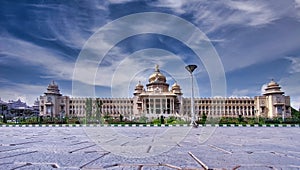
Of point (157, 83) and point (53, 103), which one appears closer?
point (157, 83)

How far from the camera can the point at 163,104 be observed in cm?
5594

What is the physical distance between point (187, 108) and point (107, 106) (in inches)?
Result: 777

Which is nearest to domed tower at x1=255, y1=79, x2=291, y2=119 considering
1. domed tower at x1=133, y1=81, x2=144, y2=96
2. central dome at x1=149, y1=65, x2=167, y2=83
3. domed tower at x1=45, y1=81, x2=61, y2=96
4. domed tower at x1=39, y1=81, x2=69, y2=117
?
central dome at x1=149, y1=65, x2=167, y2=83

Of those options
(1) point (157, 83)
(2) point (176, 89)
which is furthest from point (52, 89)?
(2) point (176, 89)

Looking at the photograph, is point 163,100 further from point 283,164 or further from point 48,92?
point 283,164

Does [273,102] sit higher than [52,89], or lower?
lower

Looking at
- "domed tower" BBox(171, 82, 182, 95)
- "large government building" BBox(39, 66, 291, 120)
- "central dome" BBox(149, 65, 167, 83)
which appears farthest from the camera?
"domed tower" BBox(171, 82, 182, 95)

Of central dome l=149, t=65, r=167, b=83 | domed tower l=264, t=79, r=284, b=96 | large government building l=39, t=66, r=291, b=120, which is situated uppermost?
central dome l=149, t=65, r=167, b=83

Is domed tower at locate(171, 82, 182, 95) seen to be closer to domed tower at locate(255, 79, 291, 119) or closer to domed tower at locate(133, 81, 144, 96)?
domed tower at locate(133, 81, 144, 96)

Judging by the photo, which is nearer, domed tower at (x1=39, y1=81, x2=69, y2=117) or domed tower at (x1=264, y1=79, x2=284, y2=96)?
domed tower at (x1=264, y1=79, x2=284, y2=96)

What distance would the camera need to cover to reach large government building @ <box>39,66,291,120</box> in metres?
56.3

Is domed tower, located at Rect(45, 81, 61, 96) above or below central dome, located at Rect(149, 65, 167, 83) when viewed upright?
below

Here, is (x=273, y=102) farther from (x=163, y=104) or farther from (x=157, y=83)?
(x=157, y=83)

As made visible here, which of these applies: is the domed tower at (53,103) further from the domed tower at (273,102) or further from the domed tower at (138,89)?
the domed tower at (273,102)
